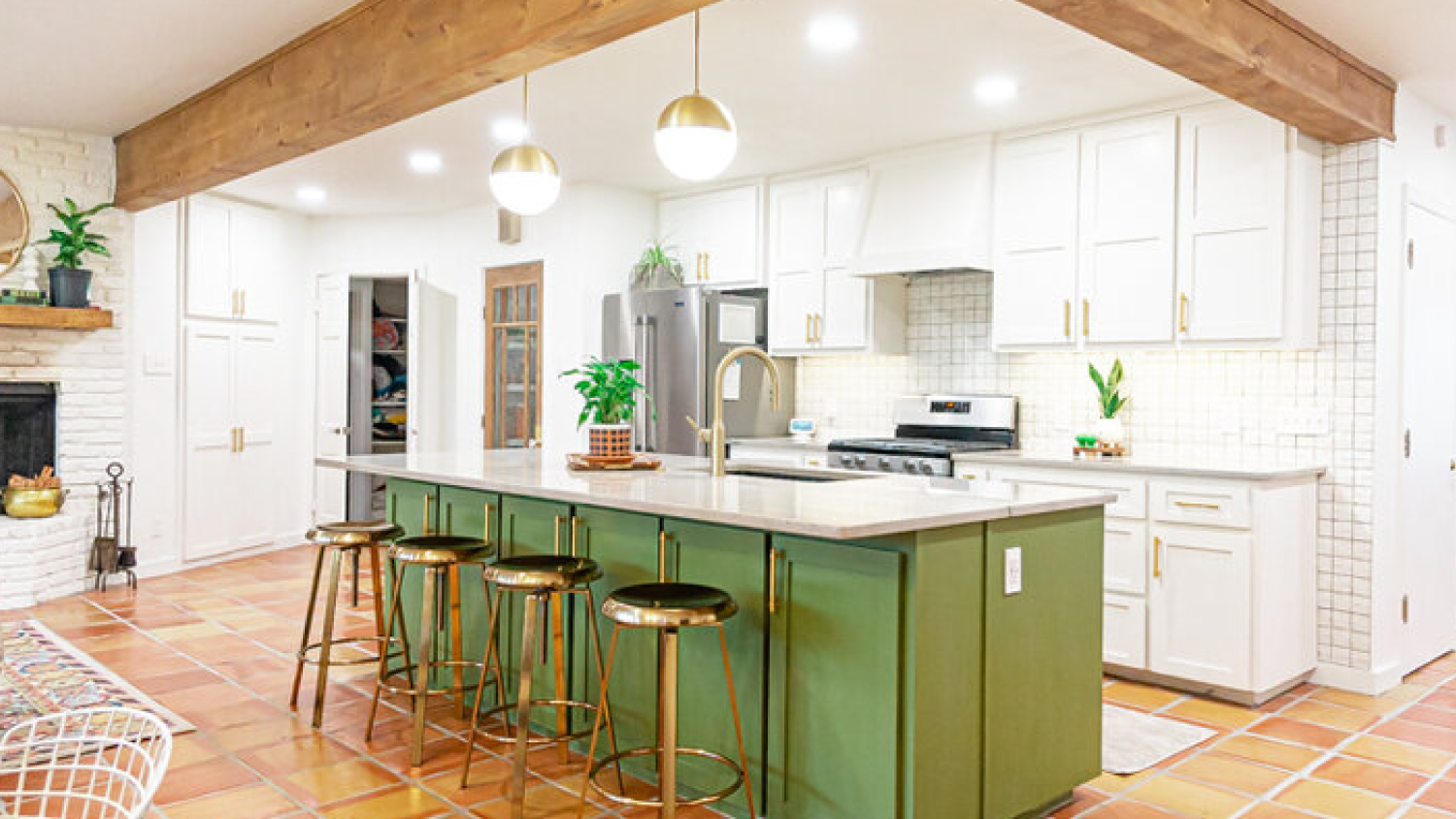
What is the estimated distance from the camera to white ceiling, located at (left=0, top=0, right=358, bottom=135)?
12.5 ft

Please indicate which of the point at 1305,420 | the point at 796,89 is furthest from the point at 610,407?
the point at 1305,420

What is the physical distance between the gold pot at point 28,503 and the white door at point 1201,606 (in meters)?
5.55

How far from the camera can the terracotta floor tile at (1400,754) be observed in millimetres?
3408

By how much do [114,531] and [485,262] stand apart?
2824 mm

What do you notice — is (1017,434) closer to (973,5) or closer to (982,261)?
(982,261)

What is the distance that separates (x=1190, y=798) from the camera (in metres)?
3.12

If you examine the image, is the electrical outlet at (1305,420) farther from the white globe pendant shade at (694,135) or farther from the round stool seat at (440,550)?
the round stool seat at (440,550)

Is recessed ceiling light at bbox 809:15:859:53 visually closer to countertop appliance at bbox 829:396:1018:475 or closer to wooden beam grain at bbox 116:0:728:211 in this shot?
wooden beam grain at bbox 116:0:728:211

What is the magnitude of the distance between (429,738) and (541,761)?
469mm

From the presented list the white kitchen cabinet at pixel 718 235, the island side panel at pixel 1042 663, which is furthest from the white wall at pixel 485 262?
the island side panel at pixel 1042 663

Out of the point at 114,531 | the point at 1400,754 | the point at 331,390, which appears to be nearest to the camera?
the point at 1400,754

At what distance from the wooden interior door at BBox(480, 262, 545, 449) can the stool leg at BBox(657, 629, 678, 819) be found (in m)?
4.42

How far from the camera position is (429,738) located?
3.55 meters

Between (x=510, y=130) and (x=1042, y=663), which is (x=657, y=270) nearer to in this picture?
(x=510, y=130)
